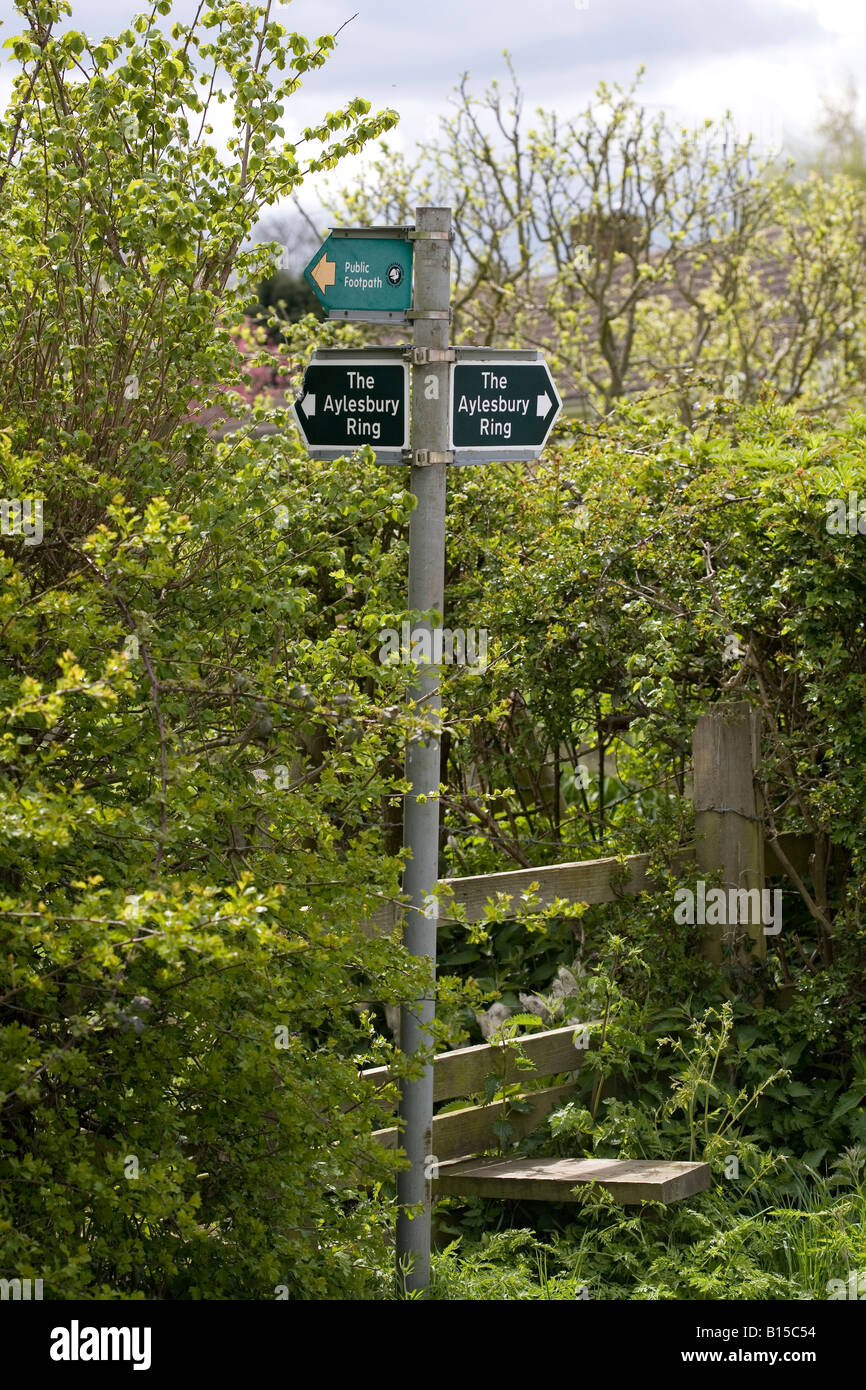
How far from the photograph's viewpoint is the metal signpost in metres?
3.71

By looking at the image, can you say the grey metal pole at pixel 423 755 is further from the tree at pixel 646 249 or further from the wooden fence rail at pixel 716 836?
the tree at pixel 646 249

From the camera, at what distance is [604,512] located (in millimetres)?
5586

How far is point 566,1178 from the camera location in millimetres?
4258

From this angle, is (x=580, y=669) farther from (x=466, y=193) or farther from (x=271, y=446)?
(x=466, y=193)

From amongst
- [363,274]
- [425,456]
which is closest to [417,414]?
[425,456]

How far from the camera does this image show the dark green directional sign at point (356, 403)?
378 centimetres

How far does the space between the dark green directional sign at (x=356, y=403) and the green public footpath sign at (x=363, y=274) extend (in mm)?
127

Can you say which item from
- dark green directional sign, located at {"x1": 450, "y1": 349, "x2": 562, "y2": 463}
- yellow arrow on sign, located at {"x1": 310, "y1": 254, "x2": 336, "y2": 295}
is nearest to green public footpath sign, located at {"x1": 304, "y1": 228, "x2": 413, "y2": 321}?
yellow arrow on sign, located at {"x1": 310, "y1": 254, "x2": 336, "y2": 295}

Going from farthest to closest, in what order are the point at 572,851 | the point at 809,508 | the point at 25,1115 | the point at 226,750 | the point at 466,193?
the point at 466,193 → the point at 572,851 → the point at 809,508 → the point at 226,750 → the point at 25,1115

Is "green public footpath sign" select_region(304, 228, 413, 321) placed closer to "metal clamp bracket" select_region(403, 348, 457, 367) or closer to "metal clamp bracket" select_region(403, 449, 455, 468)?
"metal clamp bracket" select_region(403, 348, 457, 367)

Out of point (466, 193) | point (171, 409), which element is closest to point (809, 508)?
point (171, 409)

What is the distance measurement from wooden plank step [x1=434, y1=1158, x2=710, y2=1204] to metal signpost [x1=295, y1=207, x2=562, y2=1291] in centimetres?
59

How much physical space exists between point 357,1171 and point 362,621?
1.33 m

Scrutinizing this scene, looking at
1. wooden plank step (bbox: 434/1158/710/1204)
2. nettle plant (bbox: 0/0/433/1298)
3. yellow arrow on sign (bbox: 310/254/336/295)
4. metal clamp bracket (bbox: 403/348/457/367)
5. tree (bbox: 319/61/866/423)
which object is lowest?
wooden plank step (bbox: 434/1158/710/1204)
